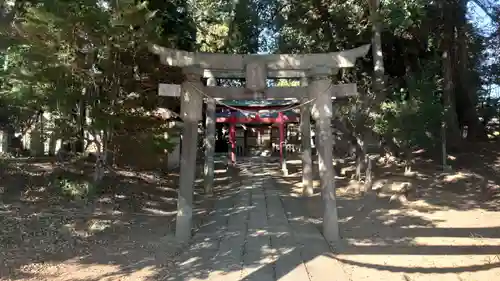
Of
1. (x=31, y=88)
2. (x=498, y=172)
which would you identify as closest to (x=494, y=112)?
(x=498, y=172)

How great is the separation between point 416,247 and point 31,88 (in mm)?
7114

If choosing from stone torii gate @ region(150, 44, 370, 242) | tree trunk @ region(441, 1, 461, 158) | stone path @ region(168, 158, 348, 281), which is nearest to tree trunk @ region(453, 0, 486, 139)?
tree trunk @ region(441, 1, 461, 158)

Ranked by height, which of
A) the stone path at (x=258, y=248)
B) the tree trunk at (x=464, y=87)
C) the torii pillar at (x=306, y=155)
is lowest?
the stone path at (x=258, y=248)

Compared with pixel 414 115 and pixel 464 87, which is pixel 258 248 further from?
pixel 464 87

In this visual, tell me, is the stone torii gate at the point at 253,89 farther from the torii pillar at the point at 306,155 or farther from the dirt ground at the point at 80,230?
the torii pillar at the point at 306,155

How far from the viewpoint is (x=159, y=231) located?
7.75 metres

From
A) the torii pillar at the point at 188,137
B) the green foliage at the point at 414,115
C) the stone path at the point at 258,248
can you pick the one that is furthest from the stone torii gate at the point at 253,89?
the green foliage at the point at 414,115

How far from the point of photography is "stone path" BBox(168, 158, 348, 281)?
5.41m

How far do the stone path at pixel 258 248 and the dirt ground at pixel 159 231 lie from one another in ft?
0.97

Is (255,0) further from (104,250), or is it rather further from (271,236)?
(104,250)

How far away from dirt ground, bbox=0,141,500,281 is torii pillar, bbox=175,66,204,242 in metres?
0.49

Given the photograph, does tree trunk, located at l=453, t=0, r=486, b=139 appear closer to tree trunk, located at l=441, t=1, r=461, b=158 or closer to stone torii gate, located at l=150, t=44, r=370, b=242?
tree trunk, located at l=441, t=1, r=461, b=158

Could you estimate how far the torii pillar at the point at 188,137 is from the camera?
292 inches

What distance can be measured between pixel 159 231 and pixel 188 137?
5.49ft
